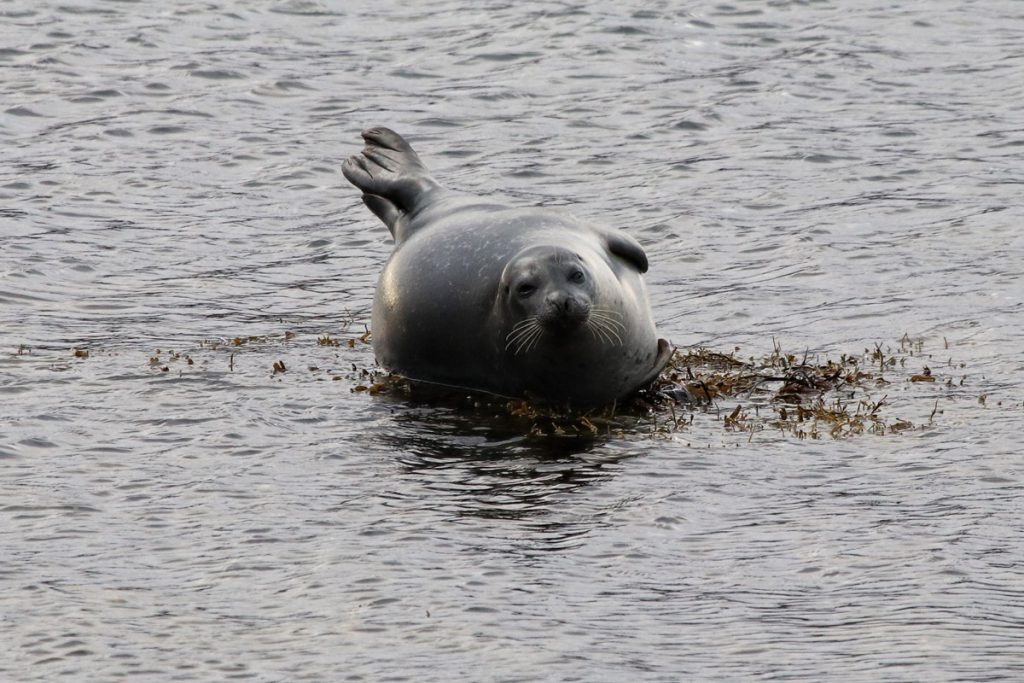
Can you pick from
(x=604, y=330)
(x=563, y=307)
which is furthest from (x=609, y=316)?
(x=563, y=307)

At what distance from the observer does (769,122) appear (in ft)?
51.3

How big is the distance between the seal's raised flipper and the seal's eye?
1.89m

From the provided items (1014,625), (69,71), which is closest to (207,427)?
(1014,625)

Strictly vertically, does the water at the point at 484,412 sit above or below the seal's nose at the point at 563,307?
below

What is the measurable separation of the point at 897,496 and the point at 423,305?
2766mm

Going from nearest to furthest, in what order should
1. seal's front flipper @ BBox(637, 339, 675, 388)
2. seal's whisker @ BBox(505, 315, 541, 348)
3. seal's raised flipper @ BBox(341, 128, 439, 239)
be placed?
1. seal's whisker @ BBox(505, 315, 541, 348)
2. seal's front flipper @ BBox(637, 339, 675, 388)
3. seal's raised flipper @ BBox(341, 128, 439, 239)

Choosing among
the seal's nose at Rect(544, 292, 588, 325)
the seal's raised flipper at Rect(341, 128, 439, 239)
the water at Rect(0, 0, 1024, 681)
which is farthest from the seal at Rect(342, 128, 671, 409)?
the seal's raised flipper at Rect(341, 128, 439, 239)

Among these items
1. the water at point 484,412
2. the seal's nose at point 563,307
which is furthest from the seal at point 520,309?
the water at point 484,412

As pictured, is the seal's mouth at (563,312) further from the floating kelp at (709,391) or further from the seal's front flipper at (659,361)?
the seal's front flipper at (659,361)

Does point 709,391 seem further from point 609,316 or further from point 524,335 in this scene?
point 524,335

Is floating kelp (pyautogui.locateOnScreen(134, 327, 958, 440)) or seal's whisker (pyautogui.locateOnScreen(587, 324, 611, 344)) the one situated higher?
seal's whisker (pyautogui.locateOnScreen(587, 324, 611, 344))

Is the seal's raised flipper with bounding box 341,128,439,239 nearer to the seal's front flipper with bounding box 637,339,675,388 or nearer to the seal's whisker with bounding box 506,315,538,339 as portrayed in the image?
the seal's whisker with bounding box 506,315,538,339

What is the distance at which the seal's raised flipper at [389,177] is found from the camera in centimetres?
1043

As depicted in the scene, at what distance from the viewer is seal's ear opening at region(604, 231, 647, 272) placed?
9.15 meters
